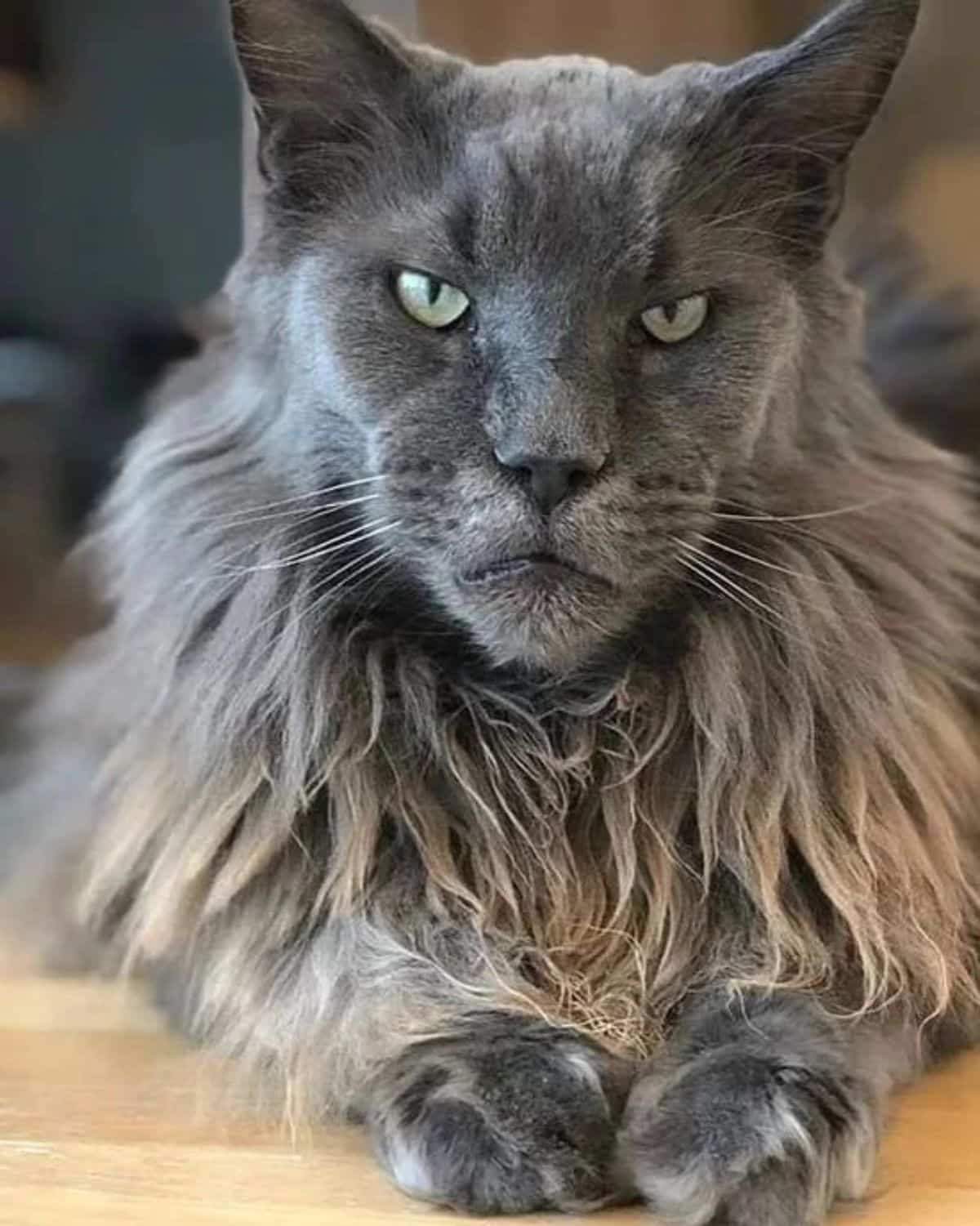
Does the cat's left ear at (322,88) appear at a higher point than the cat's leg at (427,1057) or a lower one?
higher

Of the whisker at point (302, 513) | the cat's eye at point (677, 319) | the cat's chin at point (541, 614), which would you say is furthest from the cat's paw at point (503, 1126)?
the cat's eye at point (677, 319)

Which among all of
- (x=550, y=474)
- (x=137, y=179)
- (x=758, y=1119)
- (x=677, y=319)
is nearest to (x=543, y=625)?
(x=550, y=474)

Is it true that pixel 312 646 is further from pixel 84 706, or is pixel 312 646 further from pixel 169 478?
pixel 84 706

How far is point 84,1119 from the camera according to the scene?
1222 millimetres

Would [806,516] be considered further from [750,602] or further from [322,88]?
[322,88]

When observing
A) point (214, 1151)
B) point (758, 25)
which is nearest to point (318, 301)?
point (214, 1151)

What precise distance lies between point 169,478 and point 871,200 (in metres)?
0.87

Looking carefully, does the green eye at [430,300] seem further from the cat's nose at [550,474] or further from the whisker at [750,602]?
the whisker at [750,602]

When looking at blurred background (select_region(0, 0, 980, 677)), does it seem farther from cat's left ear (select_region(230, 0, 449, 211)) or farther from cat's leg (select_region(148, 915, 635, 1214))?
cat's leg (select_region(148, 915, 635, 1214))

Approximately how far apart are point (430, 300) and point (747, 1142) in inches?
21.6

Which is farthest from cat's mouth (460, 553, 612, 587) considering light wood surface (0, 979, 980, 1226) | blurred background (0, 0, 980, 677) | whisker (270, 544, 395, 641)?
blurred background (0, 0, 980, 677)

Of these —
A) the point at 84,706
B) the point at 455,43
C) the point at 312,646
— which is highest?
the point at 455,43

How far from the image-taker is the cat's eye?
3.90 feet

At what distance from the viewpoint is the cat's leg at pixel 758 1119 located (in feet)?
3.37
